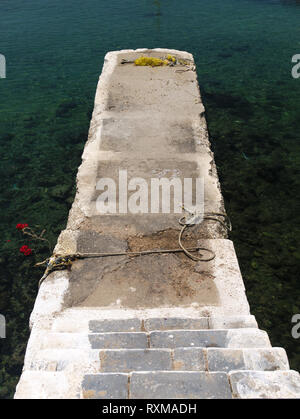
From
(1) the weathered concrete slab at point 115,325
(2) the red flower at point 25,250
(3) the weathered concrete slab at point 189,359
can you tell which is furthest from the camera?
(2) the red flower at point 25,250

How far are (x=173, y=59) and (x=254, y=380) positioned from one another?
813cm

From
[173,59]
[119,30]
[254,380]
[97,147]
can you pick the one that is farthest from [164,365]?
[119,30]

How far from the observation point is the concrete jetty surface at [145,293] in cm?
258

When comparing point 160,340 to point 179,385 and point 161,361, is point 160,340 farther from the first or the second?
point 179,385

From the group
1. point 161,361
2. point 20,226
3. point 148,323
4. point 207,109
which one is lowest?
point 20,226

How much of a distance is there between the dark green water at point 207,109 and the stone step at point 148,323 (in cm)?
186

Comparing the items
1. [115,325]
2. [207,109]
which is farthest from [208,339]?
[207,109]

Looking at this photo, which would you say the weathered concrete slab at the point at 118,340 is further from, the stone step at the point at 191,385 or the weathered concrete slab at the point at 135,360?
the stone step at the point at 191,385

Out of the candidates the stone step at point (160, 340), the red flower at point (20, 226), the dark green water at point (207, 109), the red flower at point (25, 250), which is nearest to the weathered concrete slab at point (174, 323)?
the stone step at point (160, 340)

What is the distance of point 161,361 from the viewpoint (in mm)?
2834

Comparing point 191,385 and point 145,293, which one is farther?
point 145,293

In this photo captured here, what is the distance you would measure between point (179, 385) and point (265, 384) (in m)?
0.57

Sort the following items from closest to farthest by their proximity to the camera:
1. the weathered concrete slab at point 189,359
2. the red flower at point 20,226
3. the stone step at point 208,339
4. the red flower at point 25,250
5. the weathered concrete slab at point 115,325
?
the weathered concrete slab at point 189,359 → the stone step at point 208,339 → the weathered concrete slab at point 115,325 → the red flower at point 25,250 → the red flower at point 20,226

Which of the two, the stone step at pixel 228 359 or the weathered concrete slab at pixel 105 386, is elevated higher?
the weathered concrete slab at pixel 105 386
